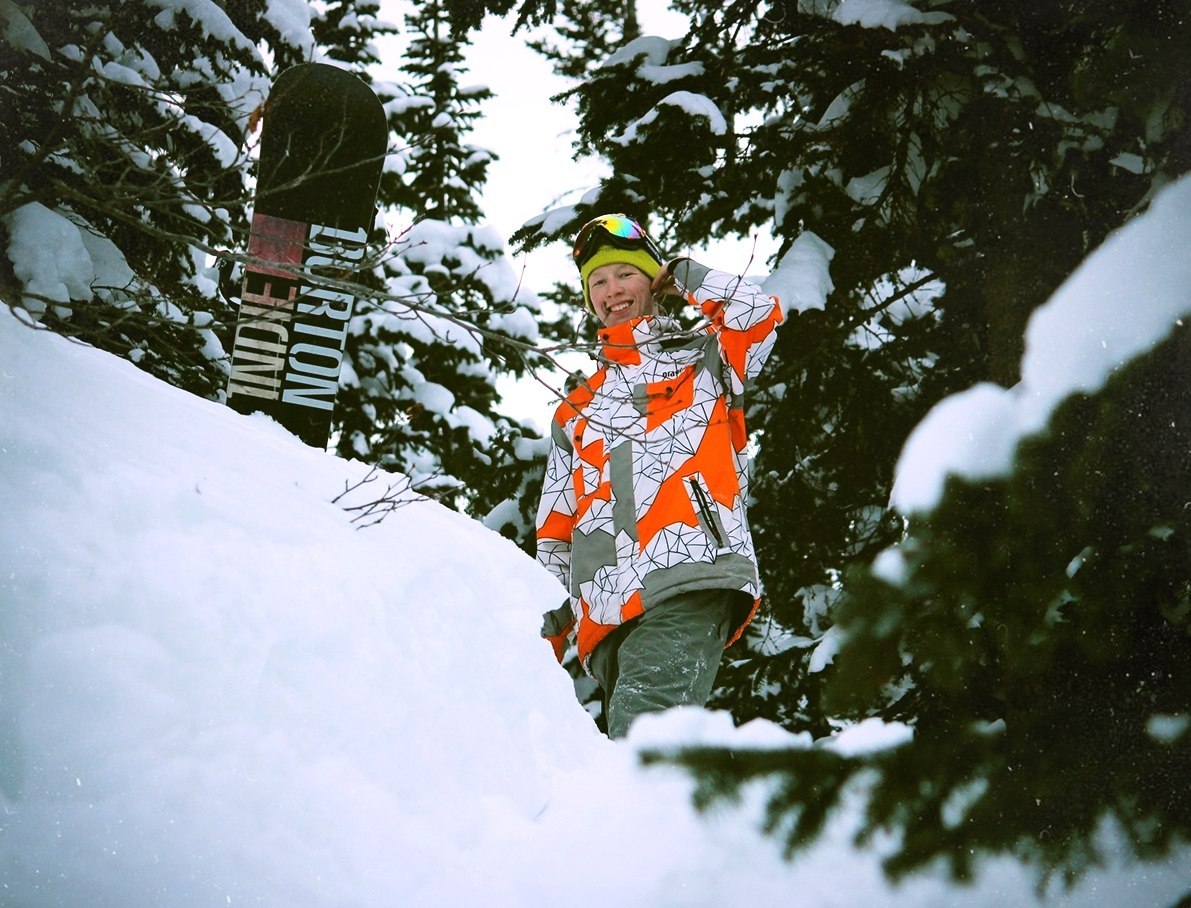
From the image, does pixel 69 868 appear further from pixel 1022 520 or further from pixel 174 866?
pixel 1022 520

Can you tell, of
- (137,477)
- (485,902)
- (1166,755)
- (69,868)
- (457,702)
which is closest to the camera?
(1166,755)

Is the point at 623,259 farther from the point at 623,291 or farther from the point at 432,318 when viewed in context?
the point at 432,318

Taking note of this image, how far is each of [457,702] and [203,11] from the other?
521cm

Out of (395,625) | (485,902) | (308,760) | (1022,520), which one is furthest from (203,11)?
(1022,520)

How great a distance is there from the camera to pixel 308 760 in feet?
6.19

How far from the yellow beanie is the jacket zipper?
946 mm

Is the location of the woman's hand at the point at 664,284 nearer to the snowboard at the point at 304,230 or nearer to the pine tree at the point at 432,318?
the snowboard at the point at 304,230

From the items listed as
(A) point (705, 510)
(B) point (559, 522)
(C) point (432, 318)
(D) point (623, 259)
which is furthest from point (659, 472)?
(C) point (432, 318)

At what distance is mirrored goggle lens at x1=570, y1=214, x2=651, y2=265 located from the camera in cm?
336

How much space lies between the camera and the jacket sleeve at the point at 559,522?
3.23 m

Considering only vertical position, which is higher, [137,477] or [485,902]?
[137,477]

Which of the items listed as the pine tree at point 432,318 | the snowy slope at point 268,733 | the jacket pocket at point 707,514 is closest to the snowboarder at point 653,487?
the jacket pocket at point 707,514

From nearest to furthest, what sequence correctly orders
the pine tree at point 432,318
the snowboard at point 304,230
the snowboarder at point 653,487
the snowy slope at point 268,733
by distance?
1. the snowy slope at point 268,733
2. the snowboarder at point 653,487
3. the snowboard at point 304,230
4. the pine tree at point 432,318

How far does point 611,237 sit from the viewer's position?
3.42m
